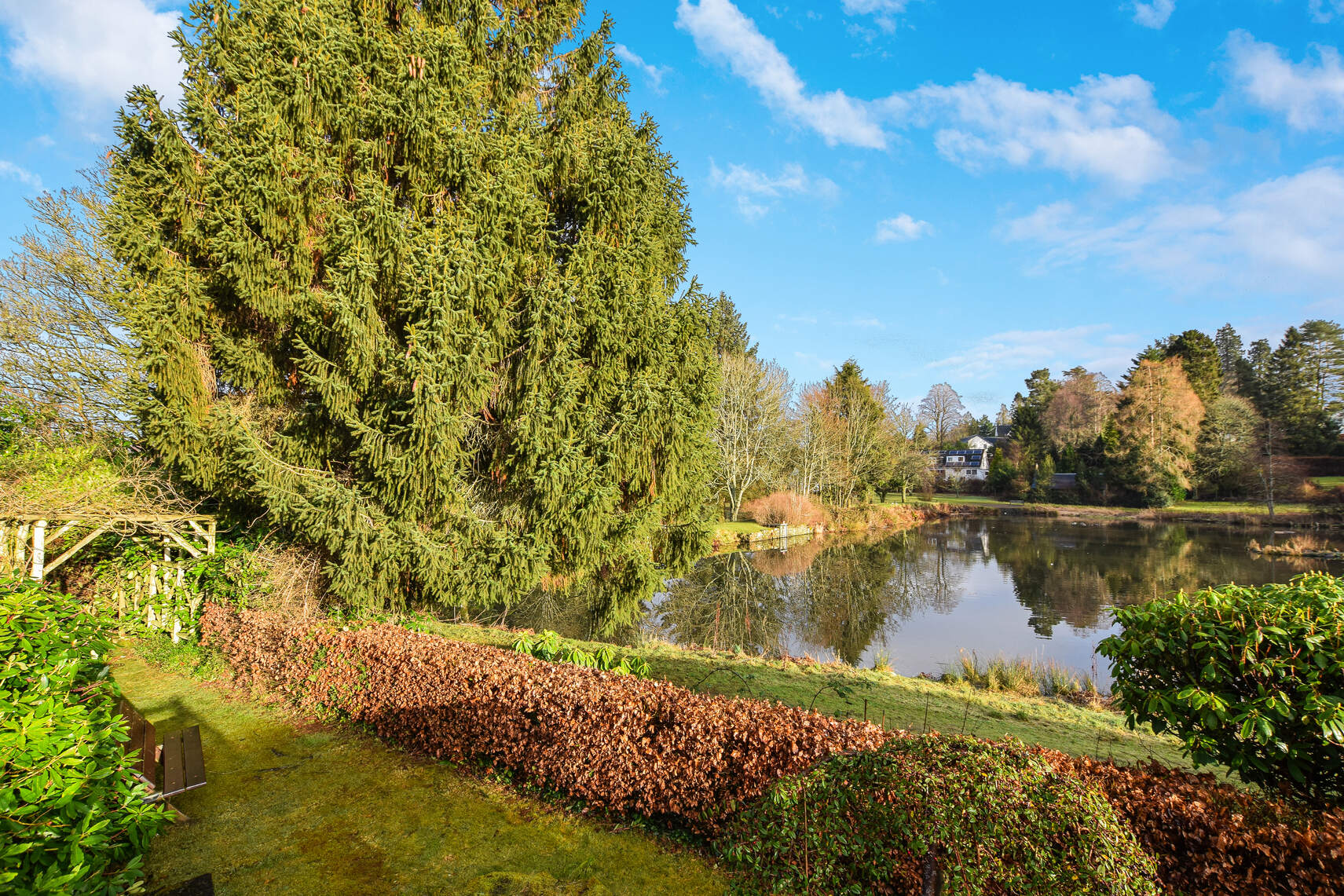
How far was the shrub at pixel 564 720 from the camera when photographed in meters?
3.91

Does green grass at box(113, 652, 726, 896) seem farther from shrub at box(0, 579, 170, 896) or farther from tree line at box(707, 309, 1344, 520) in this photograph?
tree line at box(707, 309, 1344, 520)

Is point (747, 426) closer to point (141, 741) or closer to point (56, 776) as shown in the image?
point (141, 741)

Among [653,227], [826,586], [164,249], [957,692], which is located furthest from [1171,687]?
[826,586]

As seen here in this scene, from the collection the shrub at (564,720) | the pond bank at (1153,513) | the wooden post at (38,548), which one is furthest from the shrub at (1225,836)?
the pond bank at (1153,513)

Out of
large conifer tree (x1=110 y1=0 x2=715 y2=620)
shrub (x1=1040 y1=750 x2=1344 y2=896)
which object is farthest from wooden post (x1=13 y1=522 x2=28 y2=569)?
shrub (x1=1040 y1=750 x2=1344 y2=896)

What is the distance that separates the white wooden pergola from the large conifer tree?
100 centimetres

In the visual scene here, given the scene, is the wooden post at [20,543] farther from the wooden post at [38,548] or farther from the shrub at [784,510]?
the shrub at [784,510]

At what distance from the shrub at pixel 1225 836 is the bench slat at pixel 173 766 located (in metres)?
6.17

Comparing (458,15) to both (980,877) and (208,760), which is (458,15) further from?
(980,877)

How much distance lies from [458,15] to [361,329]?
580cm

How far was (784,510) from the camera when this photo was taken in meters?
31.3

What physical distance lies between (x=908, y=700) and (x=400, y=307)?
29.8ft

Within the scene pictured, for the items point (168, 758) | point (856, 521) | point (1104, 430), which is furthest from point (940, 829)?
point (1104, 430)

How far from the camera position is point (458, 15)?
8.93 m
